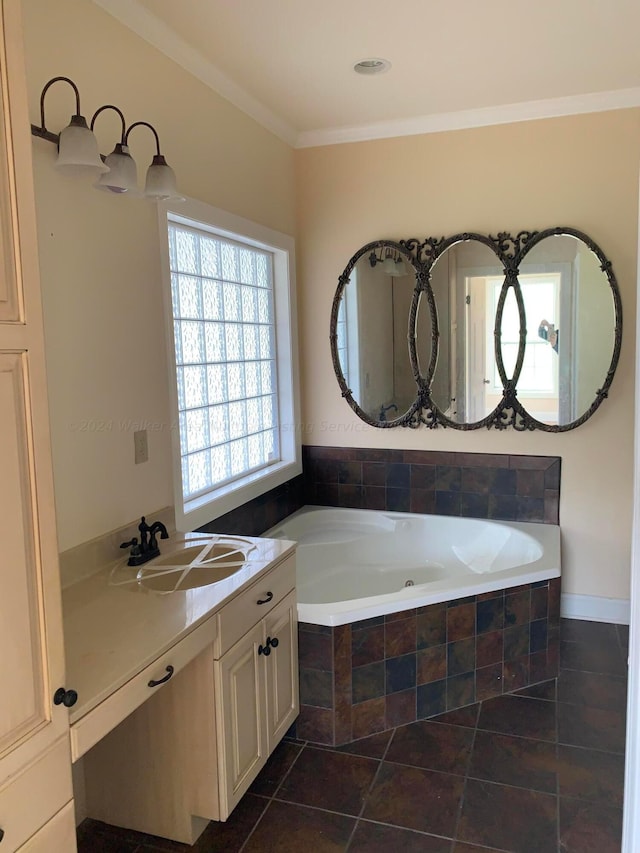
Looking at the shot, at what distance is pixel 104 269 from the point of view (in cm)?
221

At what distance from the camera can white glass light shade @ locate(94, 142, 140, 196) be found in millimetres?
2002

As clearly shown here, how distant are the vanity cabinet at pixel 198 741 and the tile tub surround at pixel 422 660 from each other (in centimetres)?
34

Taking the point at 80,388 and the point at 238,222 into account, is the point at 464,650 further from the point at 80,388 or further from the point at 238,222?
the point at 238,222

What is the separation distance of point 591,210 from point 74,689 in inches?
126

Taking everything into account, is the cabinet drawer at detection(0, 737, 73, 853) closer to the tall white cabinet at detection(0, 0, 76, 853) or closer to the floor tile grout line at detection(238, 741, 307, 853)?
the tall white cabinet at detection(0, 0, 76, 853)

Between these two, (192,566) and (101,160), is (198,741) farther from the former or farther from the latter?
(101,160)

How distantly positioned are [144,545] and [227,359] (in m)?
1.19

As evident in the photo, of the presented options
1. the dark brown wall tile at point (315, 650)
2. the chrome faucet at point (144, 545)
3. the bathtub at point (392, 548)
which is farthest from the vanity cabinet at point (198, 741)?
the bathtub at point (392, 548)

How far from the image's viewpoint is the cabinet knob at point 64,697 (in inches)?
50.6

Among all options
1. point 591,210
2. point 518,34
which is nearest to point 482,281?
point 591,210

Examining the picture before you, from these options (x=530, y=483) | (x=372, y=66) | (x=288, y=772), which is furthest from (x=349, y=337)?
(x=288, y=772)

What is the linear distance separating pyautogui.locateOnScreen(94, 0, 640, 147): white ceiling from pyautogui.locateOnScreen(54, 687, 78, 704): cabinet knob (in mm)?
2092

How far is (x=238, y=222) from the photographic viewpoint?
3086 millimetres

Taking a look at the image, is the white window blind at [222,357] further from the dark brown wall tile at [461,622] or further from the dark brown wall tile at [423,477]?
the dark brown wall tile at [461,622]
